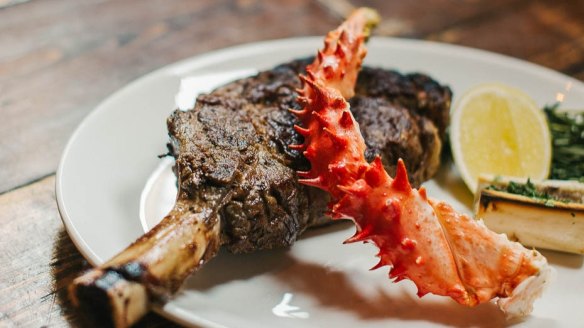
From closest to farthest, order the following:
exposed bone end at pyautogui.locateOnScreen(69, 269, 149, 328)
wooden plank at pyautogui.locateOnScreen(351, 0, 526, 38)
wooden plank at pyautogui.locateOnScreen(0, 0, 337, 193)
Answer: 1. exposed bone end at pyautogui.locateOnScreen(69, 269, 149, 328)
2. wooden plank at pyautogui.locateOnScreen(0, 0, 337, 193)
3. wooden plank at pyautogui.locateOnScreen(351, 0, 526, 38)

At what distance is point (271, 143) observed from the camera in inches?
70.7

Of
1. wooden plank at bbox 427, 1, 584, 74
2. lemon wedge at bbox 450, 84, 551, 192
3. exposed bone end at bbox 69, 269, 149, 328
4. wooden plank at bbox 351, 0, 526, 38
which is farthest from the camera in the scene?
wooden plank at bbox 351, 0, 526, 38

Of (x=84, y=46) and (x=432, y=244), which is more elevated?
(x=432, y=244)

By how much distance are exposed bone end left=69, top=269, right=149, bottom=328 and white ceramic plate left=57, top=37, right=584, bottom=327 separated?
5.7 inches

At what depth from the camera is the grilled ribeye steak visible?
4.39 ft

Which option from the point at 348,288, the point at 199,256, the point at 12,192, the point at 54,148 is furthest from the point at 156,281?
the point at 54,148

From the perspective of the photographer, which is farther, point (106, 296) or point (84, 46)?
point (84, 46)

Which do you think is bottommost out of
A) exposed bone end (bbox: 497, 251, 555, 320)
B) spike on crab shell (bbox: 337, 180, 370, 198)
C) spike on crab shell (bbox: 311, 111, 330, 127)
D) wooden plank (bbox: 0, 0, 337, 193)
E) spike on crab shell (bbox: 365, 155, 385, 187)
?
wooden plank (bbox: 0, 0, 337, 193)

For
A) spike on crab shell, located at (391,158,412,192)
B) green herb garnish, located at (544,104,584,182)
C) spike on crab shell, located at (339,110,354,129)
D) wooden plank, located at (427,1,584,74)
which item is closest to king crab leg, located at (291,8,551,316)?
spike on crab shell, located at (391,158,412,192)

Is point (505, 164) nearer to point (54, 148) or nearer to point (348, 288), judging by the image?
point (348, 288)

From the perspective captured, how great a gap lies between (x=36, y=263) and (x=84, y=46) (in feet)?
4.70

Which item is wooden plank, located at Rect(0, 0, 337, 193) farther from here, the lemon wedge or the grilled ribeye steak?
the lemon wedge

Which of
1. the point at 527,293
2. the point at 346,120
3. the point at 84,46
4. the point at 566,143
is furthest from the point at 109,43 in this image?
the point at 527,293

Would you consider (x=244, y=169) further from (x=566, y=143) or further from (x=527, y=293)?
(x=566, y=143)
